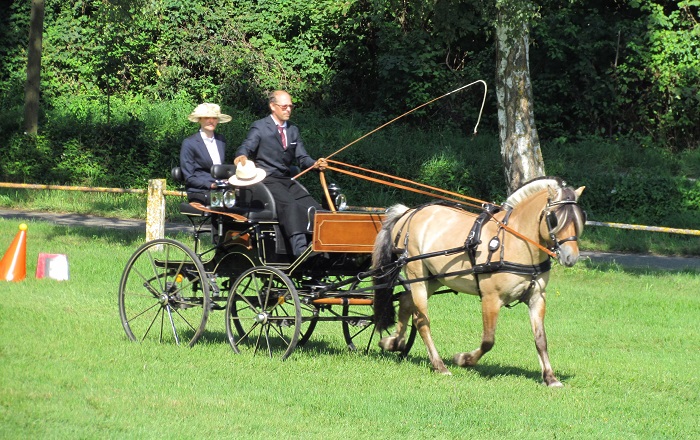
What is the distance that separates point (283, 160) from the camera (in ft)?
34.6

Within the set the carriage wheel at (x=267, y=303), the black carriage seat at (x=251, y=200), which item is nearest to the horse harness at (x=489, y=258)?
the carriage wheel at (x=267, y=303)

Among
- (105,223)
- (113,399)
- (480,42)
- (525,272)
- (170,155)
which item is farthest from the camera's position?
(480,42)

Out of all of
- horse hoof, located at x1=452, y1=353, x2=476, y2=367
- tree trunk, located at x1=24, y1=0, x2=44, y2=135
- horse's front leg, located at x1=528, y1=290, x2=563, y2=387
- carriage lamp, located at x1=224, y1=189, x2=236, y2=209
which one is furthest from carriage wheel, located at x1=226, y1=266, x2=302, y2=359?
tree trunk, located at x1=24, y1=0, x2=44, y2=135

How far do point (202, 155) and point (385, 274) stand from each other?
2.19m

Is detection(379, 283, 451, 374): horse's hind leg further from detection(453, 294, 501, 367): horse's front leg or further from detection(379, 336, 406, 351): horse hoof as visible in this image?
detection(453, 294, 501, 367): horse's front leg

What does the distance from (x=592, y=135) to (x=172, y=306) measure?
1624cm

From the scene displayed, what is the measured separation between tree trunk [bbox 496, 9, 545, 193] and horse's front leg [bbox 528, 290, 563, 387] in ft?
27.1

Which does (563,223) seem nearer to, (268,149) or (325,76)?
(268,149)

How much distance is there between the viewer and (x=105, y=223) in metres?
20.6

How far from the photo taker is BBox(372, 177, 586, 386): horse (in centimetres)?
902

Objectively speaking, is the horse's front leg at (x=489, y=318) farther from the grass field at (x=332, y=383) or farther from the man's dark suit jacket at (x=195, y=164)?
the man's dark suit jacket at (x=195, y=164)

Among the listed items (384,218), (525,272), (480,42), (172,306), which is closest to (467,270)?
(525,272)

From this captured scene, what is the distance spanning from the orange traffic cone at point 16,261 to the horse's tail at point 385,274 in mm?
5431

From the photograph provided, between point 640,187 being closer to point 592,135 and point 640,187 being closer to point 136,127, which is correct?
point 592,135
